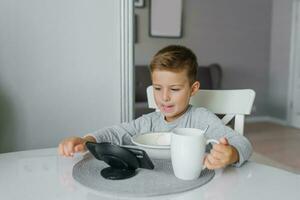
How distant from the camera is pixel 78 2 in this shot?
1.55 m

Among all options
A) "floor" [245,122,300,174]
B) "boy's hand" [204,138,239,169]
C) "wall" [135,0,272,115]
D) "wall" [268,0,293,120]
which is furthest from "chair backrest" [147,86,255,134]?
"wall" [268,0,293,120]

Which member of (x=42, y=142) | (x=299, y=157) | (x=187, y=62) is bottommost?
(x=299, y=157)

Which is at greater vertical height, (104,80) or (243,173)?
(104,80)

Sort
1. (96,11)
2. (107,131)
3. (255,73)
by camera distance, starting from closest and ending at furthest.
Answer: (107,131), (96,11), (255,73)

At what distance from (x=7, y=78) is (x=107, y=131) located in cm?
70

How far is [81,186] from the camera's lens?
0.68 m

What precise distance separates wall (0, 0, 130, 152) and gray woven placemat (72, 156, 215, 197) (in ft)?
2.62

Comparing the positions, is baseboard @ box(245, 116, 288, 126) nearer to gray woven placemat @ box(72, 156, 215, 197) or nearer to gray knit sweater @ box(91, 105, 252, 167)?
gray knit sweater @ box(91, 105, 252, 167)

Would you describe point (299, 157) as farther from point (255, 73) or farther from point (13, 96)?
point (13, 96)

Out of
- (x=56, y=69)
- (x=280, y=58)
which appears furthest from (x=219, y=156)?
(x=280, y=58)

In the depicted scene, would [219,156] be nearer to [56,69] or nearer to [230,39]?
[56,69]

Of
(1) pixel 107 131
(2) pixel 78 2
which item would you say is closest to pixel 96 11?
(2) pixel 78 2

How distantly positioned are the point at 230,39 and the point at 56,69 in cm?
394

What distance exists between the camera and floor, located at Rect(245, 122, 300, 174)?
3.07m
